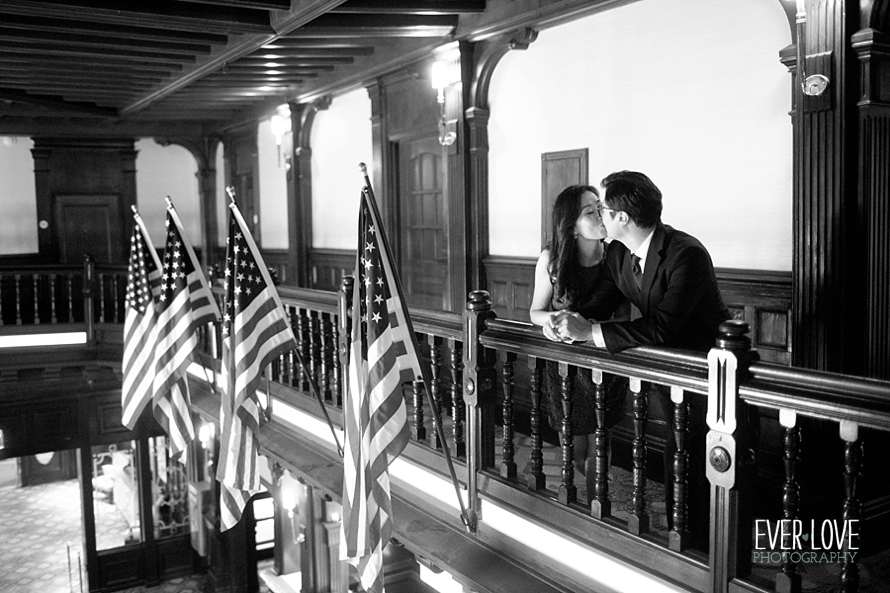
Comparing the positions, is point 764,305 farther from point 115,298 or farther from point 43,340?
point 43,340

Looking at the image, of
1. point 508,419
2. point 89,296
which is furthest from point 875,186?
point 89,296

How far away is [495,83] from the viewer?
686 centimetres

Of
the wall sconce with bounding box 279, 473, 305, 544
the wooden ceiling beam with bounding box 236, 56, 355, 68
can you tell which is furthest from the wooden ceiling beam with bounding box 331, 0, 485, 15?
the wall sconce with bounding box 279, 473, 305, 544

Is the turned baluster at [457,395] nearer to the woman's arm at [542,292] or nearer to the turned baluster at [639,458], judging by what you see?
the woman's arm at [542,292]

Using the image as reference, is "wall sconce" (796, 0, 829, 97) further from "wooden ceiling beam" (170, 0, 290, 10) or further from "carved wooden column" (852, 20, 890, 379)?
"wooden ceiling beam" (170, 0, 290, 10)

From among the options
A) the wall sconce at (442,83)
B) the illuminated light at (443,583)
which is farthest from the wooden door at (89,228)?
the illuminated light at (443,583)

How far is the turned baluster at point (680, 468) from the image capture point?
2.92 meters

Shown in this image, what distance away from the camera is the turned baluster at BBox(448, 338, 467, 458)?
4215 millimetres

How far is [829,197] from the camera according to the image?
13.0 ft

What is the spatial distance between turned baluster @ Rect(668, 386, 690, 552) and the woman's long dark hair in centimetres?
81

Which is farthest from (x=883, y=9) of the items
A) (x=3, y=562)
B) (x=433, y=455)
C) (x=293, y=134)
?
(x=3, y=562)

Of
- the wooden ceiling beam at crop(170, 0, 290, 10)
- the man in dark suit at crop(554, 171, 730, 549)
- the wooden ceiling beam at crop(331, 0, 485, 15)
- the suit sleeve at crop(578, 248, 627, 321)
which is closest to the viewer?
the man in dark suit at crop(554, 171, 730, 549)

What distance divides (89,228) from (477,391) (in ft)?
36.5

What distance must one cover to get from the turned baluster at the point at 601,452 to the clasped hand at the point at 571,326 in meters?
0.18
